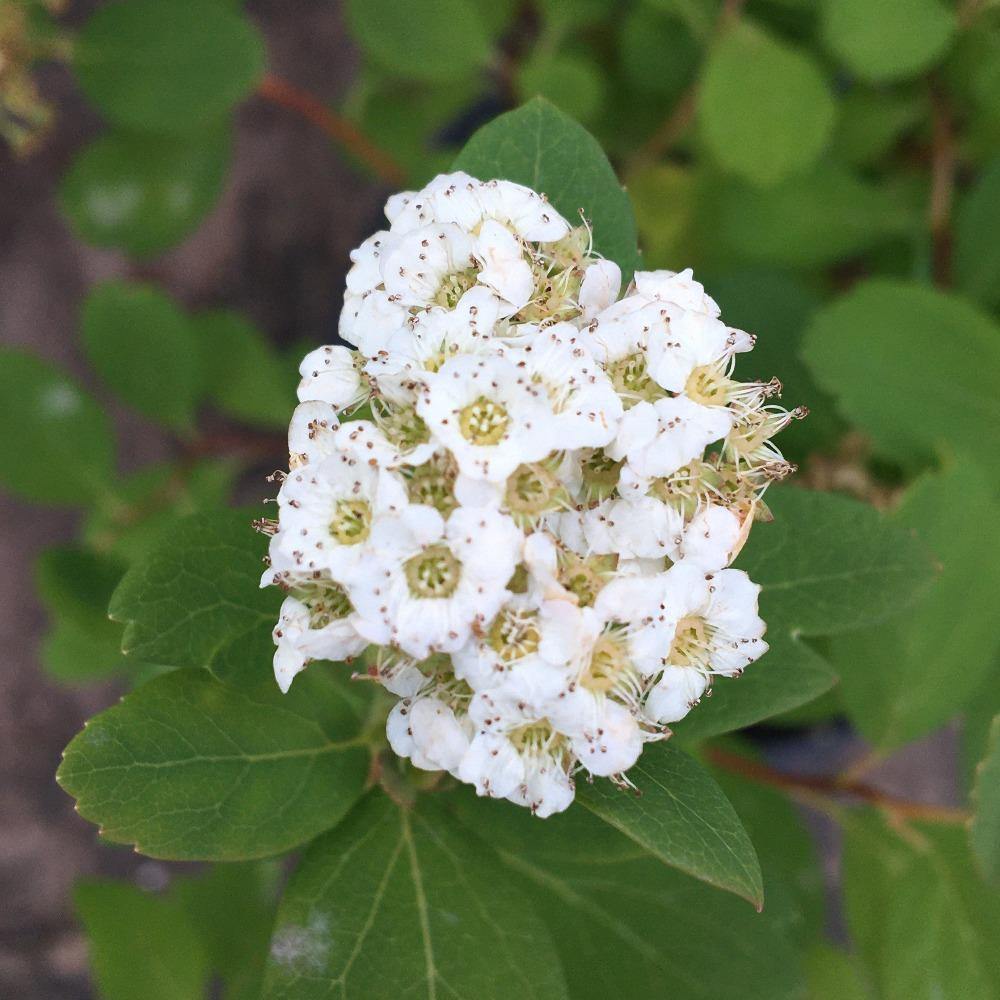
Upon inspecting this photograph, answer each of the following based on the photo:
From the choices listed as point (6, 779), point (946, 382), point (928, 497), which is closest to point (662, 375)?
point (928, 497)

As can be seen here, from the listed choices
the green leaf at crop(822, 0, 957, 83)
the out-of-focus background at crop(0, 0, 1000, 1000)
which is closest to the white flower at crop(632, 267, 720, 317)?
the out-of-focus background at crop(0, 0, 1000, 1000)

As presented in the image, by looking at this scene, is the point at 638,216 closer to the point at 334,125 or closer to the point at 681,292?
the point at 334,125

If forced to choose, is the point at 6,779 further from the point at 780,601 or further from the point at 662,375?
the point at 662,375

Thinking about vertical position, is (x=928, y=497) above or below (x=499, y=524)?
below

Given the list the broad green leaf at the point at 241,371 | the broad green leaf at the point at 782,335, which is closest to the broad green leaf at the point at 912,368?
the broad green leaf at the point at 782,335

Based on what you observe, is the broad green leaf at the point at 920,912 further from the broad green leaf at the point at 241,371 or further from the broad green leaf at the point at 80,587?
the broad green leaf at the point at 241,371

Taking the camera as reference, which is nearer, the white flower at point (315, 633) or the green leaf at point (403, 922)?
the white flower at point (315, 633)

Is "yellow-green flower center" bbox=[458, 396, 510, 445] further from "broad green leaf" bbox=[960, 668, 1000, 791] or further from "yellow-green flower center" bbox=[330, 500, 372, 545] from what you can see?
"broad green leaf" bbox=[960, 668, 1000, 791]

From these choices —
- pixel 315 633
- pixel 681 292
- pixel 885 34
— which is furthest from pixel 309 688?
pixel 885 34
